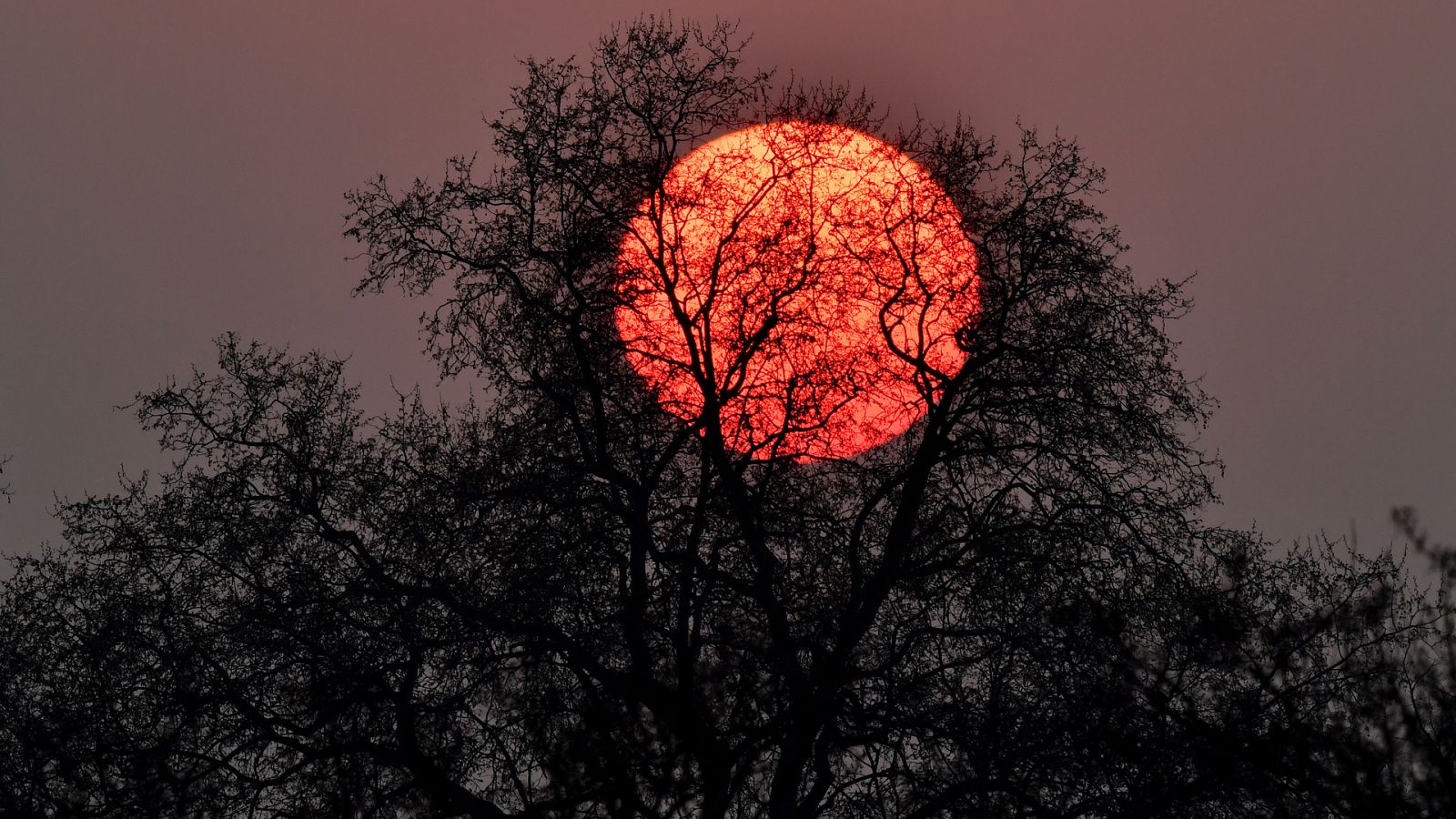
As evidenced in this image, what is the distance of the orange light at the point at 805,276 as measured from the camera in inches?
698

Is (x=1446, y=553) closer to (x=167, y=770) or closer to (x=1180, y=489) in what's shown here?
(x=1180, y=489)

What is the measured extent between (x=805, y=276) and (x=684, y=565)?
3.43m

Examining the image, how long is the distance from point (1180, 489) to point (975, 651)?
289cm

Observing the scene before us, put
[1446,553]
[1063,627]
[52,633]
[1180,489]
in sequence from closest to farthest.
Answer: [1446,553]
[1063,627]
[1180,489]
[52,633]

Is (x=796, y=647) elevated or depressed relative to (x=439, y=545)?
depressed

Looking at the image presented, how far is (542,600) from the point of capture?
54.9ft

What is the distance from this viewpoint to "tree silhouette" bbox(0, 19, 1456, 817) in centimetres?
A: 1623

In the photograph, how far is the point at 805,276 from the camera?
698 inches

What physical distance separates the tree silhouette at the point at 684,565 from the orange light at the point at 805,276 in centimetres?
6

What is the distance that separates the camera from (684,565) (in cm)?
1680

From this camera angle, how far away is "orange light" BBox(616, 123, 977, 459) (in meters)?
17.7

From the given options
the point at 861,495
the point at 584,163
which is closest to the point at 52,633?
the point at 584,163

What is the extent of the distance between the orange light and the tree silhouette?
6 centimetres

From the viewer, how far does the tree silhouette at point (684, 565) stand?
16.2m
